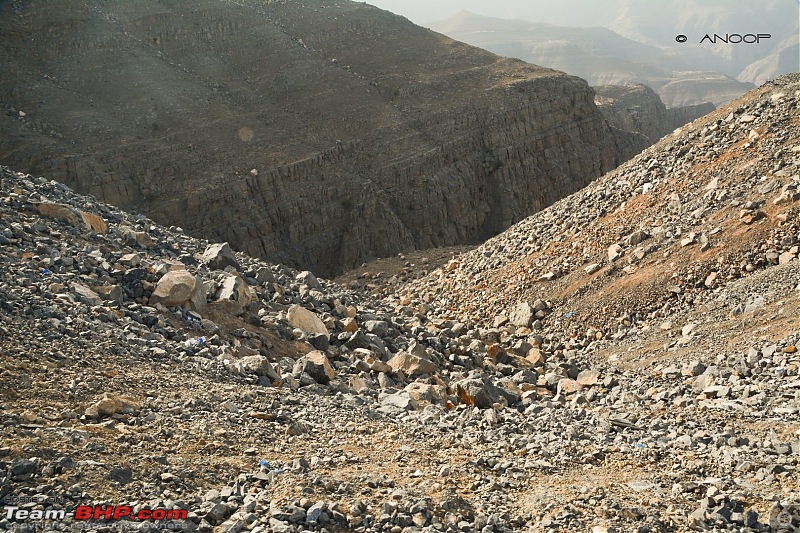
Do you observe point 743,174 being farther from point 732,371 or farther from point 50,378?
point 50,378

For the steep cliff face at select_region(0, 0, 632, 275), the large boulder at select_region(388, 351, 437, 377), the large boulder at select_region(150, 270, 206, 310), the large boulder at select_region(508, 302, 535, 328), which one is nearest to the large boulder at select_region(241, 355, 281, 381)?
the large boulder at select_region(150, 270, 206, 310)

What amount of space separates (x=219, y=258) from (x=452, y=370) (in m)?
4.30

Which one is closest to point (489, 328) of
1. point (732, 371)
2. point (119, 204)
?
point (732, 371)

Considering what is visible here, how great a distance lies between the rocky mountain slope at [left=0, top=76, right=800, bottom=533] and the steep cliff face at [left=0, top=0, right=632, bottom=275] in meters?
13.3

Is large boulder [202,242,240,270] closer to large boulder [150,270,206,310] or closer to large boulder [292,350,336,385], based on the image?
large boulder [150,270,206,310]

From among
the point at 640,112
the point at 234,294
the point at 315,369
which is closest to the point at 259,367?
the point at 315,369

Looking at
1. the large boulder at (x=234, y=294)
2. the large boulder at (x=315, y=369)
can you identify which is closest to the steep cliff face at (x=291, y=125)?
the large boulder at (x=234, y=294)

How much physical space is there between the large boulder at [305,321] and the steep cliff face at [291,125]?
683 inches

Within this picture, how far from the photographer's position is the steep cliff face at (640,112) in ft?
189

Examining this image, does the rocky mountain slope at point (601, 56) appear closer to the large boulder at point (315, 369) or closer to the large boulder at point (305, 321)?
the large boulder at point (305, 321)

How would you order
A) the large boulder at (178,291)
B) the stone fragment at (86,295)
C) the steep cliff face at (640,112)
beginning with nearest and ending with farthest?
1. the stone fragment at (86,295)
2. the large boulder at (178,291)
3. the steep cliff face at (640,112)

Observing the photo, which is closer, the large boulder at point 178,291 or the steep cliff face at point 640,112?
the large boulder at point 178,291

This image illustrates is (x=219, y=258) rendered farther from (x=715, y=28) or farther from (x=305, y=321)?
(x=715, y=28)

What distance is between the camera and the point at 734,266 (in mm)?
12805
